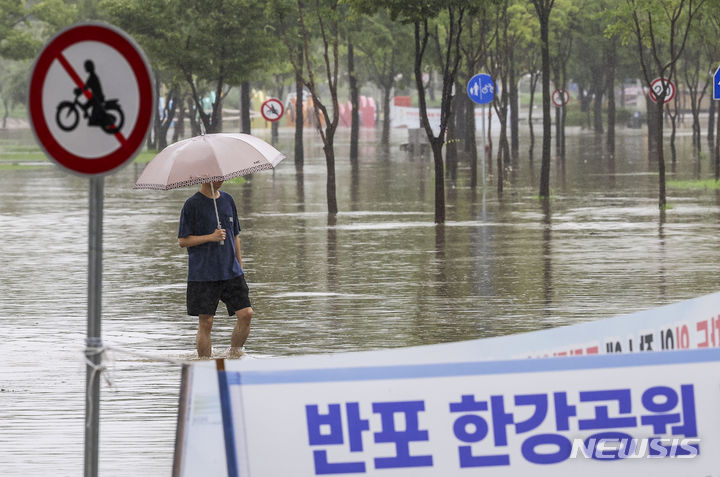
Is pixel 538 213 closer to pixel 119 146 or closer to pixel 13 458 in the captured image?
pixel 13 458

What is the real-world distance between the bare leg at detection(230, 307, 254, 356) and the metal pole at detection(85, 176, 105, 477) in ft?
17.5

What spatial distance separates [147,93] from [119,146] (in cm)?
24

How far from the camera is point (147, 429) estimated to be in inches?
363

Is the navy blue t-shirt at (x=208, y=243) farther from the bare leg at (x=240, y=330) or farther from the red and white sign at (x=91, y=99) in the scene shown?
the red and white sign at (x=91, y=99)

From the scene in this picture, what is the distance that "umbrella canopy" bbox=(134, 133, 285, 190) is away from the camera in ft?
37.9

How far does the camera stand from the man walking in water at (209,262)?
11.6 metres

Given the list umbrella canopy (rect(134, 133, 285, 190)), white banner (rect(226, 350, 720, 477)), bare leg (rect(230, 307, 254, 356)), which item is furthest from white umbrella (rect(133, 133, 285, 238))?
white banner (rect(226, 350, 720, 477))

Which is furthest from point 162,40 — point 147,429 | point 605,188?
point 147,429

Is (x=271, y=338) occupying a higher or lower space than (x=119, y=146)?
lower

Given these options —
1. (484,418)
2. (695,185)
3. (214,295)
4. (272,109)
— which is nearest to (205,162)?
(214,295)

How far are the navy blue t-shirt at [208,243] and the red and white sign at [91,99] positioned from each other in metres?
5.26

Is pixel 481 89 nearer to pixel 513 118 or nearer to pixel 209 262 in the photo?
pixel 209 262

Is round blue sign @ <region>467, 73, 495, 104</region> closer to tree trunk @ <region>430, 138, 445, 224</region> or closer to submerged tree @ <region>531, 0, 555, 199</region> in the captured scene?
submerged tree @ <region>531, 0, 555, 199</region>

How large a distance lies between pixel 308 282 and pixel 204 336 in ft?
18.9
